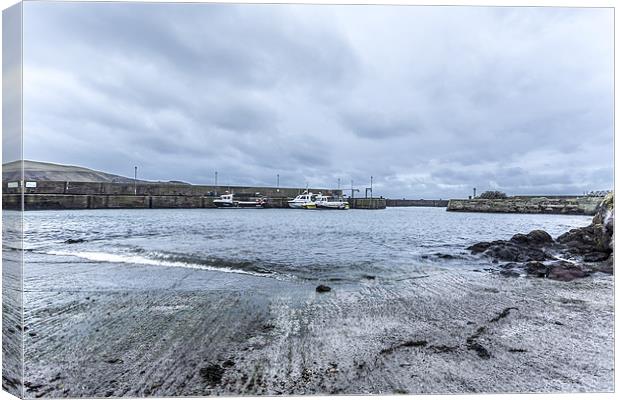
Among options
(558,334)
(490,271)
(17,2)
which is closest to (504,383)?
(558,334)

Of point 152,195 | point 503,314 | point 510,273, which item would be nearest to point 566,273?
point 510,273

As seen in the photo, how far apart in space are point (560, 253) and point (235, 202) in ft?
123

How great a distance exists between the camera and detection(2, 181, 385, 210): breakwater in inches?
1051

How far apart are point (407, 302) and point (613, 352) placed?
1354mm

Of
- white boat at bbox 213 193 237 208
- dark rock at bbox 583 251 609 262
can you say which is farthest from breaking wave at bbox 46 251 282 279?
white boat at bbox 213 193 237 208

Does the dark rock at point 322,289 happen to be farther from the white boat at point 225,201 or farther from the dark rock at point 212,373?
the white boat at point 225,201

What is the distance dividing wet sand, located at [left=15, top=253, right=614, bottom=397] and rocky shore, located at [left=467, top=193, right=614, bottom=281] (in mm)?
730

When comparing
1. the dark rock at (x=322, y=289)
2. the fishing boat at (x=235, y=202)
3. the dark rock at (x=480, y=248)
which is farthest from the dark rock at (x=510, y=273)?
the fishing boat at (x=235, y=202)

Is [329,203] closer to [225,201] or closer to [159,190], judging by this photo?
[225,201]

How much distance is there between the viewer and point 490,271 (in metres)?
4.38

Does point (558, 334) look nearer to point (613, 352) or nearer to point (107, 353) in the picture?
point (613, 352)

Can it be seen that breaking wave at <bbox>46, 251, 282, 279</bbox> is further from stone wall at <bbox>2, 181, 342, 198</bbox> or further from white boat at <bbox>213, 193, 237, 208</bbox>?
white boat at <bbox>213, 193, 237, 208</bbox>

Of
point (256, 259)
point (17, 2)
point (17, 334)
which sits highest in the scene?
point (17, 2)

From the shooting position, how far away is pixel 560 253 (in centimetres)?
568
